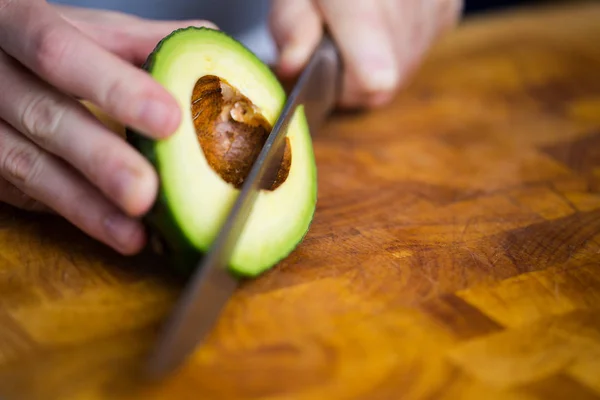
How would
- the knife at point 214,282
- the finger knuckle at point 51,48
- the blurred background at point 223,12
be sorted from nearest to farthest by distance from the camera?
the knife at point 214,282, the finger knuckle at point 51,48, the blurred background at point 223,12

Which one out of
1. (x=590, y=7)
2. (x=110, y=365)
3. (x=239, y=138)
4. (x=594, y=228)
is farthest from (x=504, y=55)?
(x=110, y=365)

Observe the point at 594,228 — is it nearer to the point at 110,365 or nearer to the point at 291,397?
the point at 291,397

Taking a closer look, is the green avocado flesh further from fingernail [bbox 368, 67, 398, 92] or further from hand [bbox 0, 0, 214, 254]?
fingernail [bbox 368, 67, 398, 92]

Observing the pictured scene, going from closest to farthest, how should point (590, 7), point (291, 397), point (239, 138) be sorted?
point (291, 397) → point (239, 138) → point (590, 7)

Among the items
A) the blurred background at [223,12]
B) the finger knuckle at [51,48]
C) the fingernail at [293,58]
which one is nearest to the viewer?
the finger knuckle at [51,48]

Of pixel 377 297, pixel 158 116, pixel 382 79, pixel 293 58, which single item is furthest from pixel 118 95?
pixel 382 79

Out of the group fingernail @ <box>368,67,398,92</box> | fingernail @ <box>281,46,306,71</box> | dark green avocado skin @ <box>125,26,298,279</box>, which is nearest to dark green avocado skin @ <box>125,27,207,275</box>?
dark green avocado skin @ <box>125,26,298,279</box>

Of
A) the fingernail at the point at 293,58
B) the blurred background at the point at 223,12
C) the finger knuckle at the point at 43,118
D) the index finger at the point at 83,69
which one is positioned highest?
the index finger at the point at 83,69

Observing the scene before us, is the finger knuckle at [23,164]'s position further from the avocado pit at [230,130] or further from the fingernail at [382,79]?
the fingernail at [382,79]

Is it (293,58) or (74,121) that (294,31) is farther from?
(74,121)

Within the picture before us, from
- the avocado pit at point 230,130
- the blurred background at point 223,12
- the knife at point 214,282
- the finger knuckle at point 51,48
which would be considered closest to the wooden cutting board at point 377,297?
the knife at point 214,282
